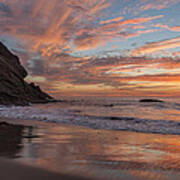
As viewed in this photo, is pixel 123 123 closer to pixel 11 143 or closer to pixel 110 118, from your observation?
pixel 110 118

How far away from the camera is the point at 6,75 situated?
2597cm

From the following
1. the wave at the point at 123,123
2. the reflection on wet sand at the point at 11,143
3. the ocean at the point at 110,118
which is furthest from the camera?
the ocean at the point at 110,118

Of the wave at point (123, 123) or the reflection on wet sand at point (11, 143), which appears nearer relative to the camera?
the reflection on wet sand at point (11, 143)

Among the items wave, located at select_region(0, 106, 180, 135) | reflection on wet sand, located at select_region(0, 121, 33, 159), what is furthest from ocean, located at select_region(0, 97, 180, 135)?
reflection on wet sand, located at select_region(0, 121, 33, 159)

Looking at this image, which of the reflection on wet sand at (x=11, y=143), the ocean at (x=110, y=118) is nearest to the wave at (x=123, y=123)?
the ocean at (x=110, y=118)

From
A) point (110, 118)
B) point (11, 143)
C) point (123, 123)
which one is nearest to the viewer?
point (11, 143)

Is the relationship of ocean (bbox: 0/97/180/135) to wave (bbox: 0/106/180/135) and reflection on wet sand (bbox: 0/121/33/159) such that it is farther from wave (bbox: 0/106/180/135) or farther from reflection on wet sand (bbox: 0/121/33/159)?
reflection on wet sand (bbox: 0/121/33/159)

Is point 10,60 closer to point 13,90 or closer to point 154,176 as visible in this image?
point 13,90

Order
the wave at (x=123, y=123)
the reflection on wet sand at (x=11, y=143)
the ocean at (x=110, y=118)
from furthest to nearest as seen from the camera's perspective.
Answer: the ocean at (x=110, y=118) → the wave at (x=123, y=123) → the reflection on wet sand at (x=11, y=143)

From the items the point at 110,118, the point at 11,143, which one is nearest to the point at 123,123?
the point at 110,118

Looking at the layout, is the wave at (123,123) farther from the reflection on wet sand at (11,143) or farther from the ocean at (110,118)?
the reflection on wet sand at (11,143)

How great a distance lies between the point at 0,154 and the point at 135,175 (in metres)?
2.51

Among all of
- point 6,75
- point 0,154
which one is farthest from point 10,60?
point 0,154

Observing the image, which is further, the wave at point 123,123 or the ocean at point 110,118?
the ocean at point 110,118
